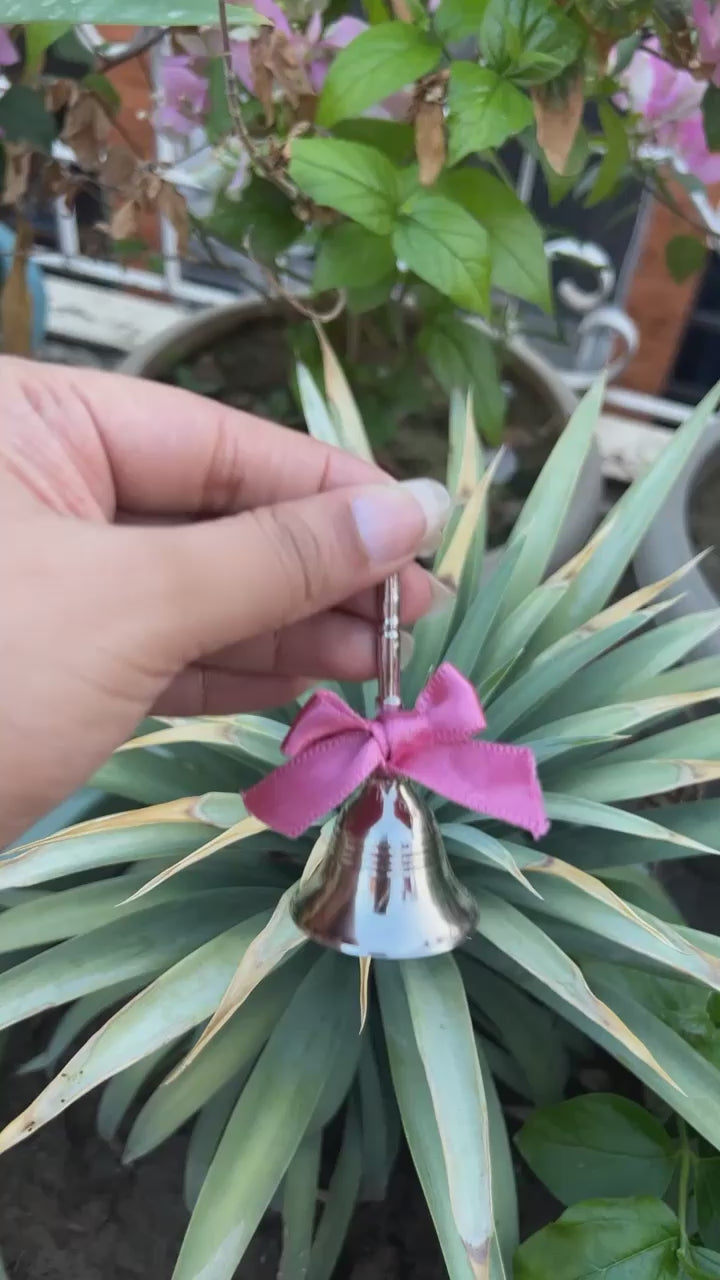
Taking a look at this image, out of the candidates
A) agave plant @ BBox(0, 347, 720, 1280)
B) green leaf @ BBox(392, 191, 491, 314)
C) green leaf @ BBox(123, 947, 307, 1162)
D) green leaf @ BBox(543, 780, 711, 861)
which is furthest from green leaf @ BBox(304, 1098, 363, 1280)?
green leaf @ BBox(392, 191, 491, 314)

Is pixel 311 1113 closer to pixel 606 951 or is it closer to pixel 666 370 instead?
pixel 606 951

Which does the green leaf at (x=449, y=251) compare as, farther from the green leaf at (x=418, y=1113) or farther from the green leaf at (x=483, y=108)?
the green leaf at (x=418, y=1113)

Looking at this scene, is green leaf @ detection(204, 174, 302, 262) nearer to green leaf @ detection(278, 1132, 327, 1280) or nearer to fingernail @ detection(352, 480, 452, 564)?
fingernail @ detection(352, 480, 452, 564)

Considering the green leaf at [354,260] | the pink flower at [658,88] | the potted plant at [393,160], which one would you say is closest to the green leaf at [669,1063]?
the potted plant at [393,160]

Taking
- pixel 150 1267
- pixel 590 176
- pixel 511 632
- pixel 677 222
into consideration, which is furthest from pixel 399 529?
pixel 677 222

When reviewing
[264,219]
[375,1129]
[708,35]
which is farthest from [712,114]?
[375,1129]

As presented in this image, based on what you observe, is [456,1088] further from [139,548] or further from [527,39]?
[527,39]
